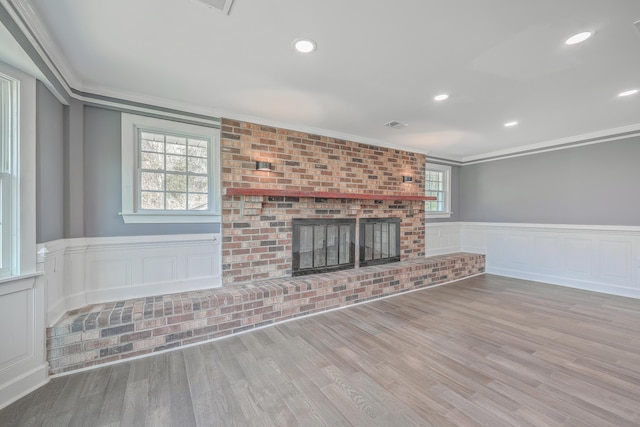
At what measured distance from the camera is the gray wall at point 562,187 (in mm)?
3926

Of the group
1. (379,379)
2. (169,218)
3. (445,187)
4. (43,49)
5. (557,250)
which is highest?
(43,49)

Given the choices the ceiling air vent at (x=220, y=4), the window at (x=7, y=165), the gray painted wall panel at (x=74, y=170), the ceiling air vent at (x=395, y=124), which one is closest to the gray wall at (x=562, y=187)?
the ceiling air vent at (x=395, y=124)

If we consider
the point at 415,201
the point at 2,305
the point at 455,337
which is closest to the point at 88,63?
the point at 2,305

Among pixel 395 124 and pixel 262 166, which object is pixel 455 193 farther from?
pixel 262 166

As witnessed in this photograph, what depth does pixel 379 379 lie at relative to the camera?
201 centimetres

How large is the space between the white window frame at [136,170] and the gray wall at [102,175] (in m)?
0.06

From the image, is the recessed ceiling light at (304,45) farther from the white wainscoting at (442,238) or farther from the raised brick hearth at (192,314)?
the white wainscoting at (442,238)

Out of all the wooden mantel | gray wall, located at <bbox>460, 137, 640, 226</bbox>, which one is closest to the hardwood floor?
the wooden mantel

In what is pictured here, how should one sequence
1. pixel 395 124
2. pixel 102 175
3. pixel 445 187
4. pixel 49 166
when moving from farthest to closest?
pixel 445 187
pixel 395 124
pixel 102 175
pixel 49 166

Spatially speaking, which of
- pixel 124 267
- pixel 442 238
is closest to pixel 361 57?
pixel 124 267

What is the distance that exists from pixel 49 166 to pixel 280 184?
2224 mm

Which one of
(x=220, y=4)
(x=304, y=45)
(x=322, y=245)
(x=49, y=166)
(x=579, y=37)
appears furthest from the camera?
(x=322, y=245)

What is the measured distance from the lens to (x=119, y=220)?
276 cm

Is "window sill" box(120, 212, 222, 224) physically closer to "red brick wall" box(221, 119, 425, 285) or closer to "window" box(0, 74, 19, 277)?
"red brick wall" box(221, 119, 425, 285)
